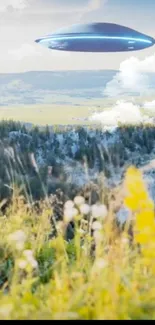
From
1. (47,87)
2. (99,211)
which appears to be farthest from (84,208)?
(47,87)

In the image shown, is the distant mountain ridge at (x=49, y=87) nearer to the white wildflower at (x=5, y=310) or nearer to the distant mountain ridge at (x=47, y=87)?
the distant mountain ridge at (x=47, y=87)

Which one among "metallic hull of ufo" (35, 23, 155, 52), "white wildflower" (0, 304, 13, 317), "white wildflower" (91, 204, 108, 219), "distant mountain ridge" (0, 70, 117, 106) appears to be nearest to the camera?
"white wildflower" (0, 304, 13, 317)

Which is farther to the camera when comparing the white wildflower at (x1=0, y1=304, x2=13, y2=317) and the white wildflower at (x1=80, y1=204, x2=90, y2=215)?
the white wildflower at (x1=80, y1=204, x2=90, y2=215)

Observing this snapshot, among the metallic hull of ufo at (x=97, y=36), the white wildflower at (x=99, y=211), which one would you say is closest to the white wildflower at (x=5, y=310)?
the white wildflower at (x=99, y=211)

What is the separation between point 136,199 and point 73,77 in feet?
61.8

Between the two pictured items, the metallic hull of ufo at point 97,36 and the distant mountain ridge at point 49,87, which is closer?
the metallic hull of ufo at point 97,36

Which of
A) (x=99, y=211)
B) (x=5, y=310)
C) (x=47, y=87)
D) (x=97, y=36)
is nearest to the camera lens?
(x=5, y=310)

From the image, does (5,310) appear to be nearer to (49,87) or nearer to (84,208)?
(84,208)

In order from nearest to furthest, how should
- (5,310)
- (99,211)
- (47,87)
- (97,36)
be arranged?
(5,310) < (99,211) < (97,36) < (47,87)

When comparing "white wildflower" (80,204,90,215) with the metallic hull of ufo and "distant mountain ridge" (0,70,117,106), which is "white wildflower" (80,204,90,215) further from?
"distant mountain ridge" (0,70,117,106)

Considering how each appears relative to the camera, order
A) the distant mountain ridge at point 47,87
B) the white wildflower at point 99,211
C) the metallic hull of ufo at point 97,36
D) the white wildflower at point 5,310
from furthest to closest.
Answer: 1. the distant mountain ridge at point 47,87
2. the metallic hull of ufo at point 97,36
3. the white wildflower at point 99,211
4. the white wildflower at point 5,310

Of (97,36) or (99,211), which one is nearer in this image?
(99,211)

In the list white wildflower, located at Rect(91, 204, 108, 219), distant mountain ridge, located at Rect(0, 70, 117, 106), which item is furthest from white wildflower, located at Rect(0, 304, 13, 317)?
distant mountain ridge, located at Rect(0, 70, 117, 106)

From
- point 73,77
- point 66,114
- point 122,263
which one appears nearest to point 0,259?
point 122,263
